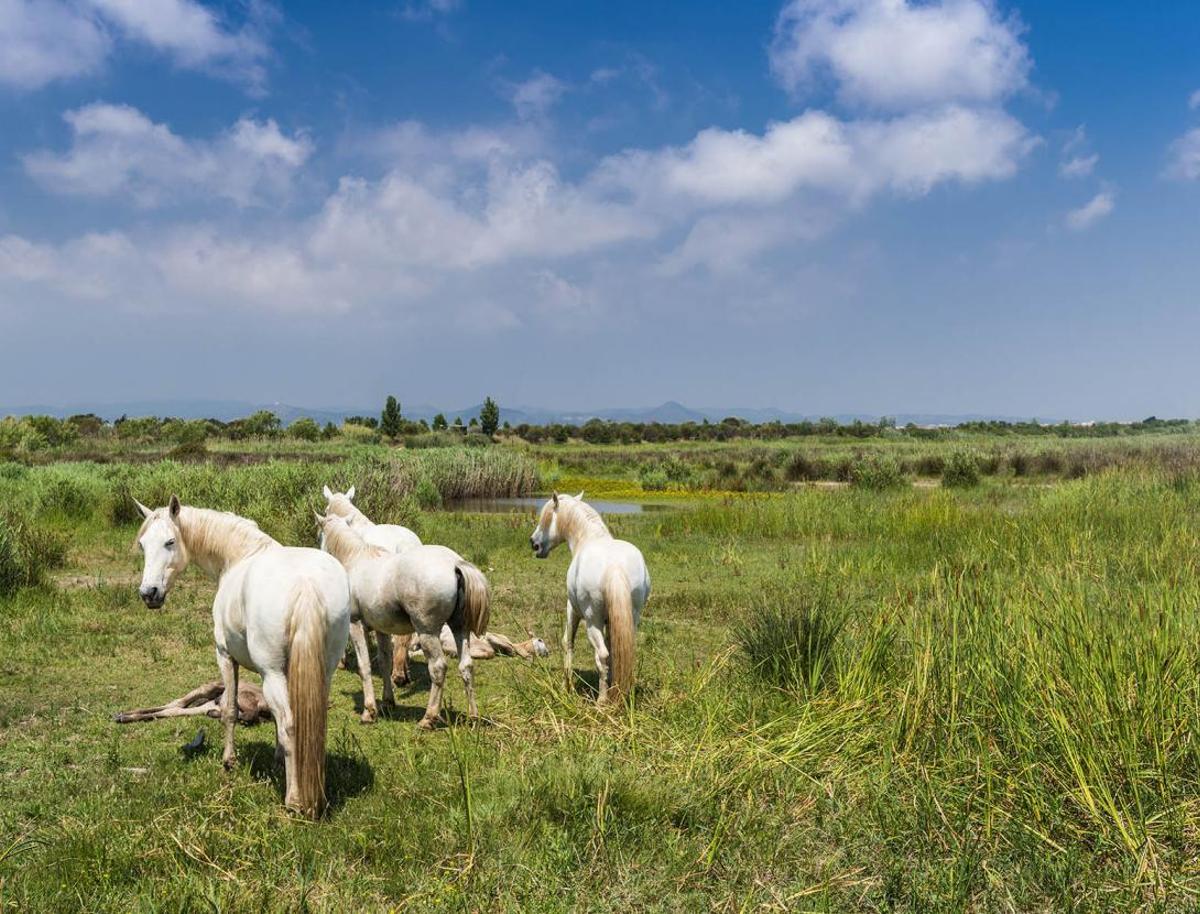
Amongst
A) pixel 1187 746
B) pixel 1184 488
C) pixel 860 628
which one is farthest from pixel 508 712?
pixel 1184 488

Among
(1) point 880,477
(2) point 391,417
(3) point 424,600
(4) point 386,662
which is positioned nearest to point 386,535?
(4) point 386,662

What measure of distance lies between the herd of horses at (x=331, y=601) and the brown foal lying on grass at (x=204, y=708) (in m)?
0.66

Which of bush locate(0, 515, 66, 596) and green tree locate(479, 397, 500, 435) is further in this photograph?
green tree locate(479, 397, 500, 435)

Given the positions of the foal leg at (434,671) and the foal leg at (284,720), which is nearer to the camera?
the foal leg at (284,720)

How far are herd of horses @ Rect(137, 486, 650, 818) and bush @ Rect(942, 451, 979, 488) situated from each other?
84.2 ft

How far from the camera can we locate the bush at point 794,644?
20.4 ft

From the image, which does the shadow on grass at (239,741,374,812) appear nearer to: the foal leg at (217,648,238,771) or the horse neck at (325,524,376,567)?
the foal leg at (217,648,238,771)

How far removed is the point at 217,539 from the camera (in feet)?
19.0

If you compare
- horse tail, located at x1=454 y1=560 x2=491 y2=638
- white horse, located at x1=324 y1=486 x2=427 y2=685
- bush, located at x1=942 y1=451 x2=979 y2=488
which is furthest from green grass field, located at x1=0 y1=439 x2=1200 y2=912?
bush, located at x1=942 y1=451 x2=979 y2=488

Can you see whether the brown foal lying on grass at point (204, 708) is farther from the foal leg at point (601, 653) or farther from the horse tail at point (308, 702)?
the foal leg at point (601, 653)

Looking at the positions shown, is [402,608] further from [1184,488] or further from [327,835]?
[1184,488]

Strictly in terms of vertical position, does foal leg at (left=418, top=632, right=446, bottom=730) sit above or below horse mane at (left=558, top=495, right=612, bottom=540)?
below

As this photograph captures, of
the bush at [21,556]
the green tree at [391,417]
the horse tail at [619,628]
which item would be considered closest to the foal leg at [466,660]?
the horse tail at [619,628]

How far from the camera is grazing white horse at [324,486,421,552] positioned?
26.4 ft
